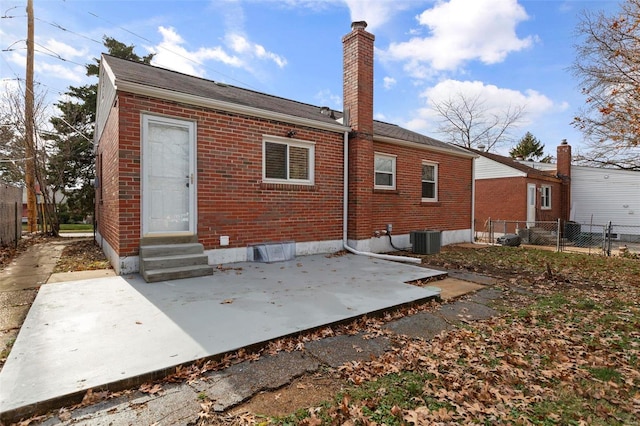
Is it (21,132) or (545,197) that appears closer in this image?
(21,132)

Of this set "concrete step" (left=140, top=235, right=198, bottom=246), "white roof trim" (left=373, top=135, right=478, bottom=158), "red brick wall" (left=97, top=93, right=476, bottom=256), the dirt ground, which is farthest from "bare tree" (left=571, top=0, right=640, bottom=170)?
"concrete step" (left=140, top=235, right=198, bottom=246)

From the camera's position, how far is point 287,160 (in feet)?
25.2

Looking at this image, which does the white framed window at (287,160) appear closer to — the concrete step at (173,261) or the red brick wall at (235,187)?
the red brick wall at (235,187)

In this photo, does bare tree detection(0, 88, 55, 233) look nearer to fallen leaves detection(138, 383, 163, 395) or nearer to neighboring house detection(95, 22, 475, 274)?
neighboring house detection(95, 22, 475, 274)

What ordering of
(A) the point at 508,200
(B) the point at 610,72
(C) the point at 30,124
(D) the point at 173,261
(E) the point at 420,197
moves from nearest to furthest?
(D) the point at 173,261, (E) the point at 420,197, (B) the point at 610,72, (C) the point at 30,124, (A) the point at 508,200

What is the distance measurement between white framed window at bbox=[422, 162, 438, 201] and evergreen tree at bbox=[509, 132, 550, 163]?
33.1 m

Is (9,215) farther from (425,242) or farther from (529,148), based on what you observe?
(529,148)

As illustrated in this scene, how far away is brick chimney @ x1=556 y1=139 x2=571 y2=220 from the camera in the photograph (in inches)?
852

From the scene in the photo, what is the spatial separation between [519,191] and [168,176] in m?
19.4

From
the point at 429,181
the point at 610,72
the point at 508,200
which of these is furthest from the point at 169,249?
the point at 508,200

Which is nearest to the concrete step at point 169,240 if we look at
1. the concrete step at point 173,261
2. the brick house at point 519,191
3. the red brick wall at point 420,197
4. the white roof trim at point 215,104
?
the concrete step at point 173,261

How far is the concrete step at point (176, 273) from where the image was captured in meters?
5.12

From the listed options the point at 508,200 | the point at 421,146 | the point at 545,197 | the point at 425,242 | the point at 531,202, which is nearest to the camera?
the point at 425,242

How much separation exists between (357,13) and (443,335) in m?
8.76
